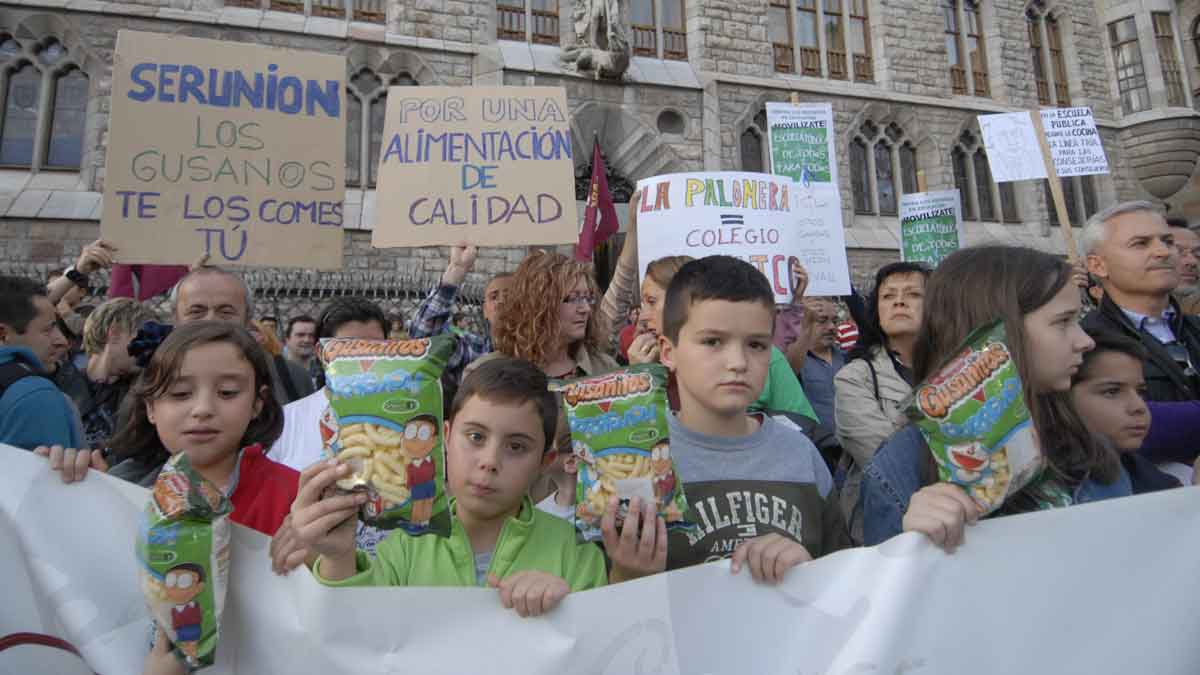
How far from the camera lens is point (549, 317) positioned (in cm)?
282

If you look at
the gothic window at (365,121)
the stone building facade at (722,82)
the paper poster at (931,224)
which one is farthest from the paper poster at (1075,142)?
the gothic window at (365,121)

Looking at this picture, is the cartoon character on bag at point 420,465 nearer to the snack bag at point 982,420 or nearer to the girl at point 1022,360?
the snack bag at point 982,420

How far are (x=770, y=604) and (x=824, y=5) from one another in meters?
15.4

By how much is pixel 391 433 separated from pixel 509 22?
12.2 meters

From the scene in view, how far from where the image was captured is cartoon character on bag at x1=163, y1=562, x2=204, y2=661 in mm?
1249

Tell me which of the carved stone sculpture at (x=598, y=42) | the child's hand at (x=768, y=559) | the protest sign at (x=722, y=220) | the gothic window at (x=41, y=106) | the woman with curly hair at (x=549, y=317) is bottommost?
the child's hand at (x=768, y=559)

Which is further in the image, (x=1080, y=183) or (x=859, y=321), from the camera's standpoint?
(x=1080, y=183)

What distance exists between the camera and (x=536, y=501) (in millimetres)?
2314

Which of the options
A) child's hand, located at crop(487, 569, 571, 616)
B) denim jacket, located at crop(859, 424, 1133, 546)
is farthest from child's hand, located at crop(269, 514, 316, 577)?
denim jacket, located at crop(859, 424, 1133, 546)

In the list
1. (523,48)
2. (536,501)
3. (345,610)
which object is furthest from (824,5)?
(345,610)

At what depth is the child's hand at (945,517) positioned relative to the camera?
1378 millimetres

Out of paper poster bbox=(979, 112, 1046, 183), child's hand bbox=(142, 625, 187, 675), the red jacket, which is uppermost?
paper poster bbox=(979, 112, 1046, 183)

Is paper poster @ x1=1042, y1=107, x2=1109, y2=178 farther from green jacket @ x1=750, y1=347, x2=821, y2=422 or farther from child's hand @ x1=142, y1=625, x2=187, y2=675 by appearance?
child's hand @ x1=142, y1=625, x2=187, y2=675

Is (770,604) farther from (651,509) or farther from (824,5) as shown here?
(824,5)
